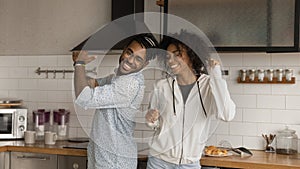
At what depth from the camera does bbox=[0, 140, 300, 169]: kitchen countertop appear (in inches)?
98.5

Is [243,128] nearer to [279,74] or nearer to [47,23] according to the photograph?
[279,74]

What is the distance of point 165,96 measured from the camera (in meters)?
2.46

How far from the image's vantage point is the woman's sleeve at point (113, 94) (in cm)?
239

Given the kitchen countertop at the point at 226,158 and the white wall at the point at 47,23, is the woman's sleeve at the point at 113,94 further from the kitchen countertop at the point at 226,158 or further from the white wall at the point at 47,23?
the white wall at the point at 47,23

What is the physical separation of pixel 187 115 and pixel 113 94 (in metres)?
0.38

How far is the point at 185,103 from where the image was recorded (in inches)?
95.7

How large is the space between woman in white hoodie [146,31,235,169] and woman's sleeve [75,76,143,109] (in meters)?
0.13

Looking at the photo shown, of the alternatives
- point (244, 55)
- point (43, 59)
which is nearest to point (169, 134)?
point (244, 55)

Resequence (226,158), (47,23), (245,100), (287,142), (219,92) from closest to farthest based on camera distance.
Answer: (219,92) < (226,158) < (287,142) < (245,100) < (47,23)

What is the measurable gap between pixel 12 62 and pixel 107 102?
1603 millimetres

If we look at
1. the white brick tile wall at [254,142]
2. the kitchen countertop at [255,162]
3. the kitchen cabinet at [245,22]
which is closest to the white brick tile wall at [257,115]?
the white brick tile wall at [254,142]

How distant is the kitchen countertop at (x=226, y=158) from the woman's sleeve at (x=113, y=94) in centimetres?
33

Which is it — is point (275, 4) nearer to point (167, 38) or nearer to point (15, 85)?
point (167, 38)

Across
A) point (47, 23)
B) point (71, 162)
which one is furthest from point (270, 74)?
point (47, 23)
